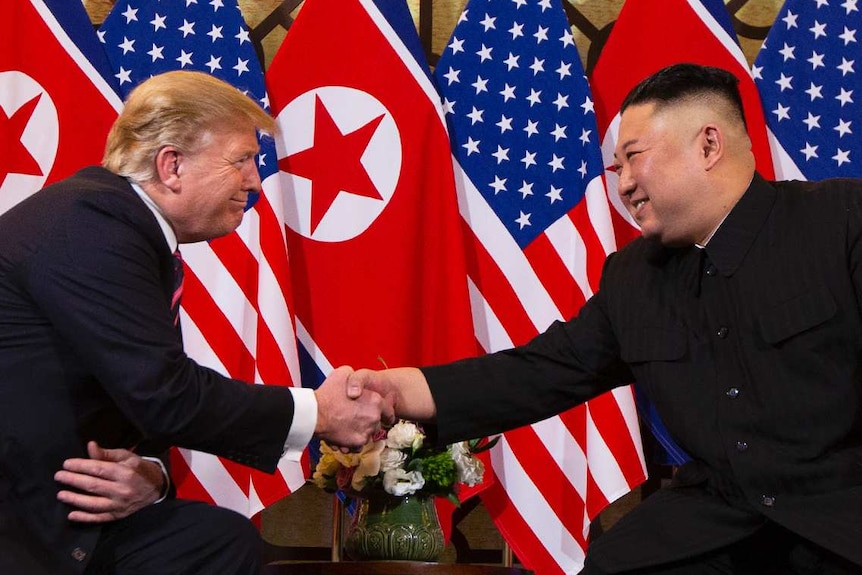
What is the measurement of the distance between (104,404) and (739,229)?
1528mm

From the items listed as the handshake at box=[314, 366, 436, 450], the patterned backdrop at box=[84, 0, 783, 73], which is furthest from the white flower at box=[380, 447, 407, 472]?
the patterned backdrop at box=[84, 0, 783, 73]

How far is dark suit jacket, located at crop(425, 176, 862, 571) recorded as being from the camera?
2.33m

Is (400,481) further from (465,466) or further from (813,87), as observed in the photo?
(813,87)

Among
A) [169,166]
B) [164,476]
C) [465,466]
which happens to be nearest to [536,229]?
[465,466]

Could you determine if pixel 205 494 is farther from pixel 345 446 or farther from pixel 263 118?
pixel 263 118

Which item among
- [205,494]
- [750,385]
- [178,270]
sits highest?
[178,270]

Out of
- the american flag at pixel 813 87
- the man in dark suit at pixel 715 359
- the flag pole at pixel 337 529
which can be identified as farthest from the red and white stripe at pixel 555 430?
the man in dark suit at pixel 715 359

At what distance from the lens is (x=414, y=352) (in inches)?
150

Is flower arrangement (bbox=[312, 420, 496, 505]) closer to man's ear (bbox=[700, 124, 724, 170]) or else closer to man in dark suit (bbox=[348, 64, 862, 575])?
man in dark suit (bbox=[348, 64, 862, 575])

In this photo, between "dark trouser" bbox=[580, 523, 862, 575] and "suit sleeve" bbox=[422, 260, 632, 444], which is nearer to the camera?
"dark trouser" bbox=[580, 523, 862, 575]

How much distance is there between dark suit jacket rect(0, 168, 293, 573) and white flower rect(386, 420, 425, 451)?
95 cm

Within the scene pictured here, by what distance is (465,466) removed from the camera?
10.4 ft

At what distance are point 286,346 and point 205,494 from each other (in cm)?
56

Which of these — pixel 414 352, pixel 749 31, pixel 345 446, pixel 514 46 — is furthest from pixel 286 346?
pixel 749 31
